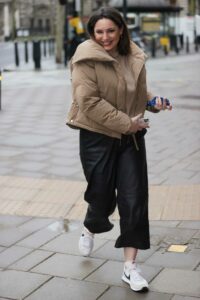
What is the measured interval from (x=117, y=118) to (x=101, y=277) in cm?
110

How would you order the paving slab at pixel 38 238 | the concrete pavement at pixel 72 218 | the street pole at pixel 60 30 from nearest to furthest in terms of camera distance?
1. the concrete pavement at pixel 72 218
2. the paving slab at pixel 38 238
3. the street pole at pixel 60 30

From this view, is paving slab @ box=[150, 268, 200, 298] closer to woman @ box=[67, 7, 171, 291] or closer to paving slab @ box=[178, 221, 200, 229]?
woman @ box=[67, 7, 171, 291]

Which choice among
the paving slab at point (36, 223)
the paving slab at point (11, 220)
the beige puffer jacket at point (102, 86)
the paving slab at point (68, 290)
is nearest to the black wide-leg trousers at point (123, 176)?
the beige puffer jacket at point (102, 86)

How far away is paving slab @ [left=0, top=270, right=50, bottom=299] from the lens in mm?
3835

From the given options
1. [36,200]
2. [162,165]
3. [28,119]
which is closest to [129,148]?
[36,200]

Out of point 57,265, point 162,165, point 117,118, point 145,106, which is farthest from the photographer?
point 162,165

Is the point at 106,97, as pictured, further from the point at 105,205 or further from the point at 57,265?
the point at 57,265

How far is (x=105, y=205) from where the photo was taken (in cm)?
410

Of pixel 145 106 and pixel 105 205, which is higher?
pixel 145 106

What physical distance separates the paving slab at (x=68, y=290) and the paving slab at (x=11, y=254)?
51 centimetres

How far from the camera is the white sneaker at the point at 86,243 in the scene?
14.5 feet

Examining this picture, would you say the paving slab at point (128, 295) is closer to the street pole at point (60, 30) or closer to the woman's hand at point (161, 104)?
the woman's hand at point (161, 104)

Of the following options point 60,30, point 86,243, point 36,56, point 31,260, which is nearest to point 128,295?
point 86,243

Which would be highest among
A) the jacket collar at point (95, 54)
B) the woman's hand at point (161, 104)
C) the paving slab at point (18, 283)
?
the jacket collar at point (95, 54)
